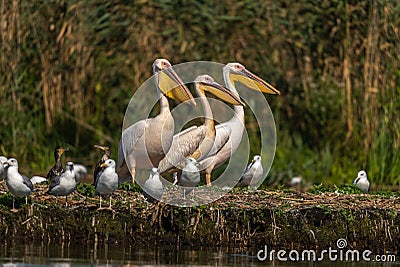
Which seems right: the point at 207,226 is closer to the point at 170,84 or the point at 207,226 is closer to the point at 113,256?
the point at 113,256

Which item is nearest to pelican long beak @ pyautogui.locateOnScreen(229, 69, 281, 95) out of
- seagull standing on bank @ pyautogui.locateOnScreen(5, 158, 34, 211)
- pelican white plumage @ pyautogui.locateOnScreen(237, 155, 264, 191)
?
pelican white plumage @ pyautogui.locateOnScreen(237, 155, 264, 191)

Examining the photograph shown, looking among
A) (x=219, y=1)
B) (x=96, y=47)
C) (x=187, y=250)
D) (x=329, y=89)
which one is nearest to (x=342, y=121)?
(x=329, y=89)

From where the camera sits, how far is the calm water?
7.28 metres

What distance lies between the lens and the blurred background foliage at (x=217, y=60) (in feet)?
45.4

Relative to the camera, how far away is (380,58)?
13852mm

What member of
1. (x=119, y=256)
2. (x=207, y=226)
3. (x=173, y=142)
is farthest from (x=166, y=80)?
(x=119, y=256)

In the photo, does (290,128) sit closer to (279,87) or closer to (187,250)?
(279,87)

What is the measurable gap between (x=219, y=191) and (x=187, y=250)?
1287mm

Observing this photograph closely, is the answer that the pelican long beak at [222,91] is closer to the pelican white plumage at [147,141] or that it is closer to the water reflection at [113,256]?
the pelican white plumage at [147,141]

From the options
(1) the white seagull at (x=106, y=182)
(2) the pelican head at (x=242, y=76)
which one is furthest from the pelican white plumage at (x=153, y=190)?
(2) the pelican head at (x=242, y=76)

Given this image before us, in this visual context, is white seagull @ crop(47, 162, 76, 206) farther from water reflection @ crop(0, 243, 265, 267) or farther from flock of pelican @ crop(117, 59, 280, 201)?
flock of pelican @ crop(117, 59, 280, 201)

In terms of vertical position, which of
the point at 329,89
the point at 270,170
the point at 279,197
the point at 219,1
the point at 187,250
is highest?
the point at 219,1

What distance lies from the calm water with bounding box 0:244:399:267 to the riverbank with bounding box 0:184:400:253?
155 mm

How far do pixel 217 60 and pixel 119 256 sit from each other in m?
7.41
